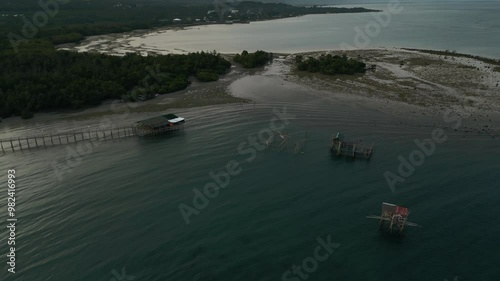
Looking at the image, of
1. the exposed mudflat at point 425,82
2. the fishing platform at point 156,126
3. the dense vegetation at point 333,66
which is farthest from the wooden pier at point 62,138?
the dense vegetation at point 333,66

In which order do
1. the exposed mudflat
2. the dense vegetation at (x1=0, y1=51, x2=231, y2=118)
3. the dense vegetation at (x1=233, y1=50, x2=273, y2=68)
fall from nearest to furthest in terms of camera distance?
the dense vegetation at (x1=0, y1=51, x2=231, y2=118) < the exposed mudflat < the dense vegetation at (x1=233, y1=50, x2=273, y2=68)

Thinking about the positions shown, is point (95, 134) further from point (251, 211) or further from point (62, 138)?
point (251, 211)


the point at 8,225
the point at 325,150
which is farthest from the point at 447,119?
the point at 8,225

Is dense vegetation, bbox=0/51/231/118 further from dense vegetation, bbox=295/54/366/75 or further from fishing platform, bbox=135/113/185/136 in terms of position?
dense vegetation, bbox=295/54/366/75

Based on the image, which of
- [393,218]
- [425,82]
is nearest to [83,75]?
[393,218]

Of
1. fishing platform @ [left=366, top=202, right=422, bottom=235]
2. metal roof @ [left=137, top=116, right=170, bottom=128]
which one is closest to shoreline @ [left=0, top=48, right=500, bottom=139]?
metal roof @ [left=137, top=116, right=170, bottom=128]

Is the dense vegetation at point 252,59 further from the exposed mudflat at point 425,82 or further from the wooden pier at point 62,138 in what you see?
the wooden pier at point 62,138
